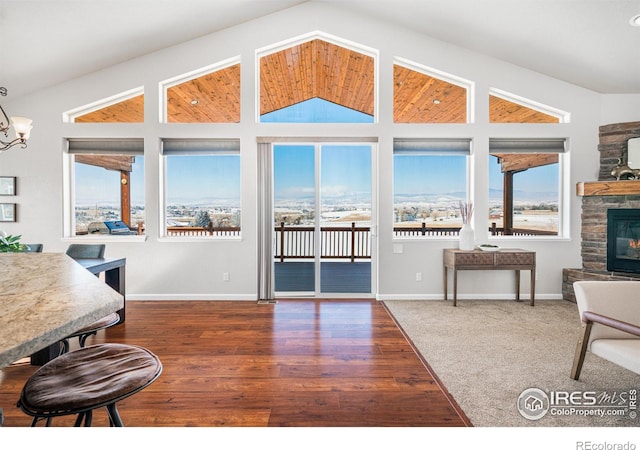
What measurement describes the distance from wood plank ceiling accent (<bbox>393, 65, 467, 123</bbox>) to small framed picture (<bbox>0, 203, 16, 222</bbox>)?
567 centimetres

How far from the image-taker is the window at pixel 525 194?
16.4ft

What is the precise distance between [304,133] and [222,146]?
123 centimetres

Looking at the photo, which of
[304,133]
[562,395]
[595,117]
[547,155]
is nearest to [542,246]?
[547,155]

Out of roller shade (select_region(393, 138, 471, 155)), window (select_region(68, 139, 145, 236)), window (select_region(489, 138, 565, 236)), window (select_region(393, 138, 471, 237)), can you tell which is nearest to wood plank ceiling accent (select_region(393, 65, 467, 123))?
roller shade (select_region(393, 138, 471, 155))

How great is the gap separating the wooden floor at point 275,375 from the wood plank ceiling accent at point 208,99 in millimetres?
2801

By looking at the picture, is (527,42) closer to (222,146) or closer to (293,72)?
(293,72)

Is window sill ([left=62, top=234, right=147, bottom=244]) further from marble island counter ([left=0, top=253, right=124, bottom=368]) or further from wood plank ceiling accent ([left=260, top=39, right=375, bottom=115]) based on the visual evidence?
marble island counter ([left=0, top=253, right=124, bottom=368])

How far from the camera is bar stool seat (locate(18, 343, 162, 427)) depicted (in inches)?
45.0

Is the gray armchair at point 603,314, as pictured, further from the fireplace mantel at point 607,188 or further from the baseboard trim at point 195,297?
the baseboard trim at point 195,297

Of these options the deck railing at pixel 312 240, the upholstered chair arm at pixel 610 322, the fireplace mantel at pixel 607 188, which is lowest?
the upholstered chair arm at pixel 610 322

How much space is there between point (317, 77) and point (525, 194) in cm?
364

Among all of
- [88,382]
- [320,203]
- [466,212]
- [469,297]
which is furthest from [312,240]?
[88,382]

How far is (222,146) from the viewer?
4.89 metres

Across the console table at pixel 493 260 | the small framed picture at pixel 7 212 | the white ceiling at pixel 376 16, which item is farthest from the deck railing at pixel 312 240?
the small framed picture at pixel 7 212
